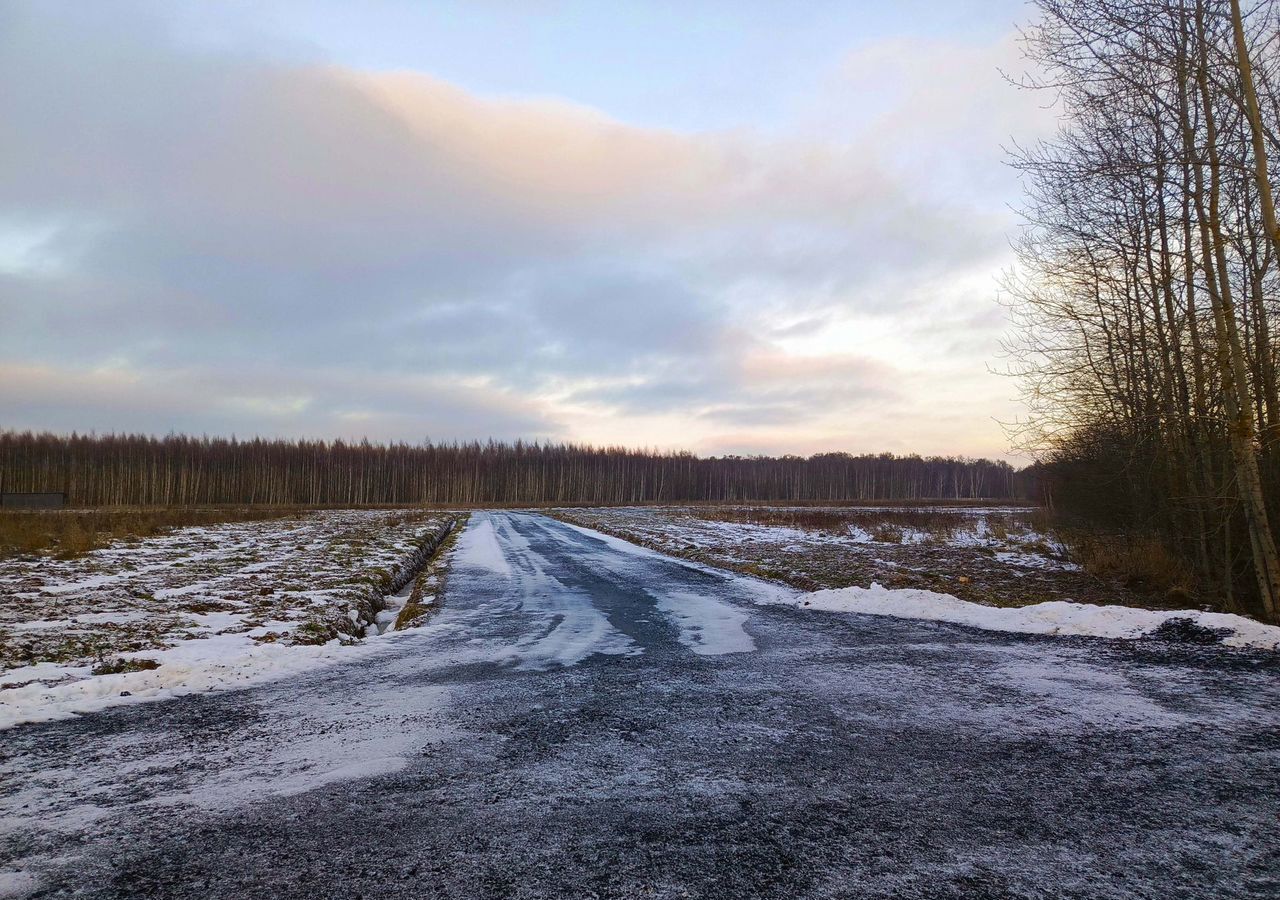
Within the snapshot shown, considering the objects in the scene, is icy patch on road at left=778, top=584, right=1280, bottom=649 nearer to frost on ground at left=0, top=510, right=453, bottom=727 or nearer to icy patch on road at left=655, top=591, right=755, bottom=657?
icy patch on road at left=655, top=591, right=755, bottom=657

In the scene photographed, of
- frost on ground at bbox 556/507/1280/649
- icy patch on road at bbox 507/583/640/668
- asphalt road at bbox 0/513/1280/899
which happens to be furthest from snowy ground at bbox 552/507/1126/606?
asphalt road at bbox 0/513/1280/899

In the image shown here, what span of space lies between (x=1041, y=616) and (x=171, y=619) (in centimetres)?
1026

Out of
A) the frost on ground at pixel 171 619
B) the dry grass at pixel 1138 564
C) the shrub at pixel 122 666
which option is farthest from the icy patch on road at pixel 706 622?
the dry grass at pixel 1138 564

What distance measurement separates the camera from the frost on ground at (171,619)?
5324mm

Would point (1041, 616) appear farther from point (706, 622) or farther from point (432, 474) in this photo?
point (432, 474)

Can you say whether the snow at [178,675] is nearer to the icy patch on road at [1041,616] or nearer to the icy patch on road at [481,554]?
the icy patch on road at [1041,616]

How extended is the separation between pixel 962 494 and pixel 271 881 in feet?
461

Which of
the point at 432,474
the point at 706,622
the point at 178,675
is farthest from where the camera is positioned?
the point at 432,474

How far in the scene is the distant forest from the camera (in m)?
74.3

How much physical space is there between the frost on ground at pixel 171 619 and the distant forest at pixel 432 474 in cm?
6291

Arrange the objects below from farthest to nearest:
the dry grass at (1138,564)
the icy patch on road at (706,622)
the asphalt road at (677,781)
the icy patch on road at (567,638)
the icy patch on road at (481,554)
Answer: the icy patch on road at (481,554) < the dry grass at (1138,564) < the icy patch on road at (706,622) < the icy patch on road at (567,638) < the asphalt road at (677,781)

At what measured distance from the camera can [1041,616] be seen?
792 centimetres

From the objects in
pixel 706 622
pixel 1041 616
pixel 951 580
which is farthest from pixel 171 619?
pixel 951 580

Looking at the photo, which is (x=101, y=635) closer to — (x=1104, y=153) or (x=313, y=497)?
(x=1104, y=153)
